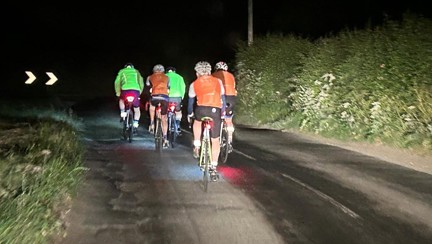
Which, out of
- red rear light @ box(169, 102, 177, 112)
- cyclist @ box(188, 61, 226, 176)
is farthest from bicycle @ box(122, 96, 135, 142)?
cyclist @ box(188, 61, 226, 176)

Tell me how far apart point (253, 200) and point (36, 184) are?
10.1 ft

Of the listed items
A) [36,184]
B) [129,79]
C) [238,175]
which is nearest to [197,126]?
[238,175]

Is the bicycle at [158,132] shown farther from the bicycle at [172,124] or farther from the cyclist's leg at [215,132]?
the cyclist's leg at [215,132]

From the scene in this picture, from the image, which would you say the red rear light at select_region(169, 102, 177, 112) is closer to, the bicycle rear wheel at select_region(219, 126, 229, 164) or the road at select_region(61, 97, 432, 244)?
the road at select_region(61, 97, 432, 244)

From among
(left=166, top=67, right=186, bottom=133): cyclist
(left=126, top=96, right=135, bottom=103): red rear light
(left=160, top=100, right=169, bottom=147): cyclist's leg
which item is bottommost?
(left=160, top=100, right=169, bottom=147): cyclist's leg

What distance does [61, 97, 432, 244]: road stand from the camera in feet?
22.9

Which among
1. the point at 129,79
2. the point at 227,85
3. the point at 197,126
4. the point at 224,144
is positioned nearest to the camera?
the point at 197,126

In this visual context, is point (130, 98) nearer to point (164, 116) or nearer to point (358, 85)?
point (164, 116)

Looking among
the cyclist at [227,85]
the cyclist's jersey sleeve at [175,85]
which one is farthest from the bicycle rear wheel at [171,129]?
the cyclist at [227,85]

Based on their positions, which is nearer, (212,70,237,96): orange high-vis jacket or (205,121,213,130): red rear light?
(205,121,213,130): red rear light

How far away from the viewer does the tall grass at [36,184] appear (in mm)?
6148

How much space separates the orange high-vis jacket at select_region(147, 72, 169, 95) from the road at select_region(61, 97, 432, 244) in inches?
56.3

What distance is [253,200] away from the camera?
8.66m

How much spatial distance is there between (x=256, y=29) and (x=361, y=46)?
2973 cm
